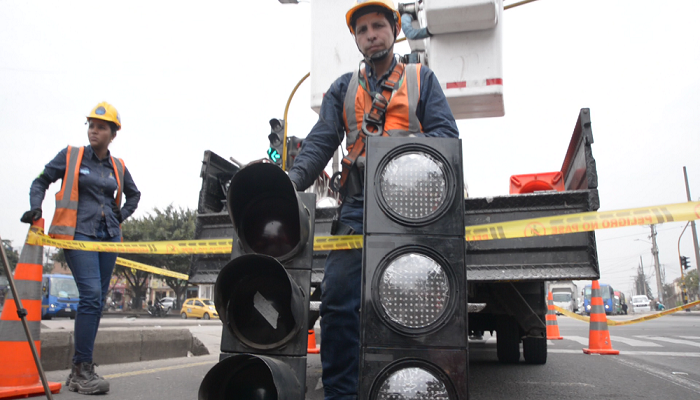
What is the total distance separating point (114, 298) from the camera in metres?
66.6

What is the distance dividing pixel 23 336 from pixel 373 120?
9.86 ft

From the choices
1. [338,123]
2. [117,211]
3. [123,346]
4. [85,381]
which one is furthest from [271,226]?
[123,346]

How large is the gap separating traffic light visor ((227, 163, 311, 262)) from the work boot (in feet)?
7.47

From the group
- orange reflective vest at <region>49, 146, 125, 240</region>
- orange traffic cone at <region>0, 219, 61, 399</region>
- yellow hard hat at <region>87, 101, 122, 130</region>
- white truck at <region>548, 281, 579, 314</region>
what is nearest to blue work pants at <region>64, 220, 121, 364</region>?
orange reflective vest at <region>49, 146, 125, 240</region>

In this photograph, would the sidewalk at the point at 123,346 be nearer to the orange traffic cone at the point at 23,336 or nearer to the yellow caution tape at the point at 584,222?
the orange traffic cone at the point at 23,336

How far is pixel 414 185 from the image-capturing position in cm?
185

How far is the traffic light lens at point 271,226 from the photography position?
2.06 meters

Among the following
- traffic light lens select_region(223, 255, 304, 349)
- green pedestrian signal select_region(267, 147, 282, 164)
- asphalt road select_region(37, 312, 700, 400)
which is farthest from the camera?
green pedestrian signal select_region(267, 147, 282, 164)

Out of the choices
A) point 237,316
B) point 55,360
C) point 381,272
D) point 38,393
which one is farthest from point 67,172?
point 381,272

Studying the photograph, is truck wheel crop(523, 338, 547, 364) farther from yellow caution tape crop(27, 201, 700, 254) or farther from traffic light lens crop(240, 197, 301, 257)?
traffic light lens crop(240, 197, 301, 257)

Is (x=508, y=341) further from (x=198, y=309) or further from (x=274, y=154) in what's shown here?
(x=198, y=309)

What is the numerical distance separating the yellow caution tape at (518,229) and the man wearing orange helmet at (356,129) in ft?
0.59

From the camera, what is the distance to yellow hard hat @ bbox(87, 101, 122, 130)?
394 cm

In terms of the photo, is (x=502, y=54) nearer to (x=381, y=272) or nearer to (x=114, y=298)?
(x=381, y=272)
